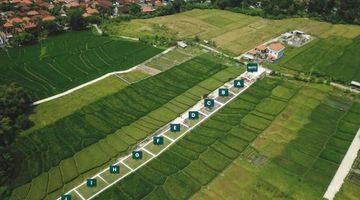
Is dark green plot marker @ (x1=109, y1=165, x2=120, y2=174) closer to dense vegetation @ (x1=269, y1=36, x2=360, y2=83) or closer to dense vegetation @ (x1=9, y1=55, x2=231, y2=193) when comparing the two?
dense vegetation @ (x1=9, y1=55, x2=231, y2=193)

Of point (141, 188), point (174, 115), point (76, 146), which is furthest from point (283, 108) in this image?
point (76, 146)

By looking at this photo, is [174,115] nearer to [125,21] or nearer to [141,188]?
[141,188]

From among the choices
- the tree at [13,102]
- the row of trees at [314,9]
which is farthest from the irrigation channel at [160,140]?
the row of trees at [314,9]

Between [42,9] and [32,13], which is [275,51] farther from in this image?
[42,9]

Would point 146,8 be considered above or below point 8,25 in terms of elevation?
below

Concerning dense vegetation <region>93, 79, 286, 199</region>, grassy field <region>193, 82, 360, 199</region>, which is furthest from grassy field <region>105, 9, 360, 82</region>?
dense vegetation <region>93, 79, 286, 199</region>

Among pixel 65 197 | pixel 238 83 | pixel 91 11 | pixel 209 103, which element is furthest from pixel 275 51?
pixel 65 197

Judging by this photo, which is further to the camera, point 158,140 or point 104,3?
point 104,3
